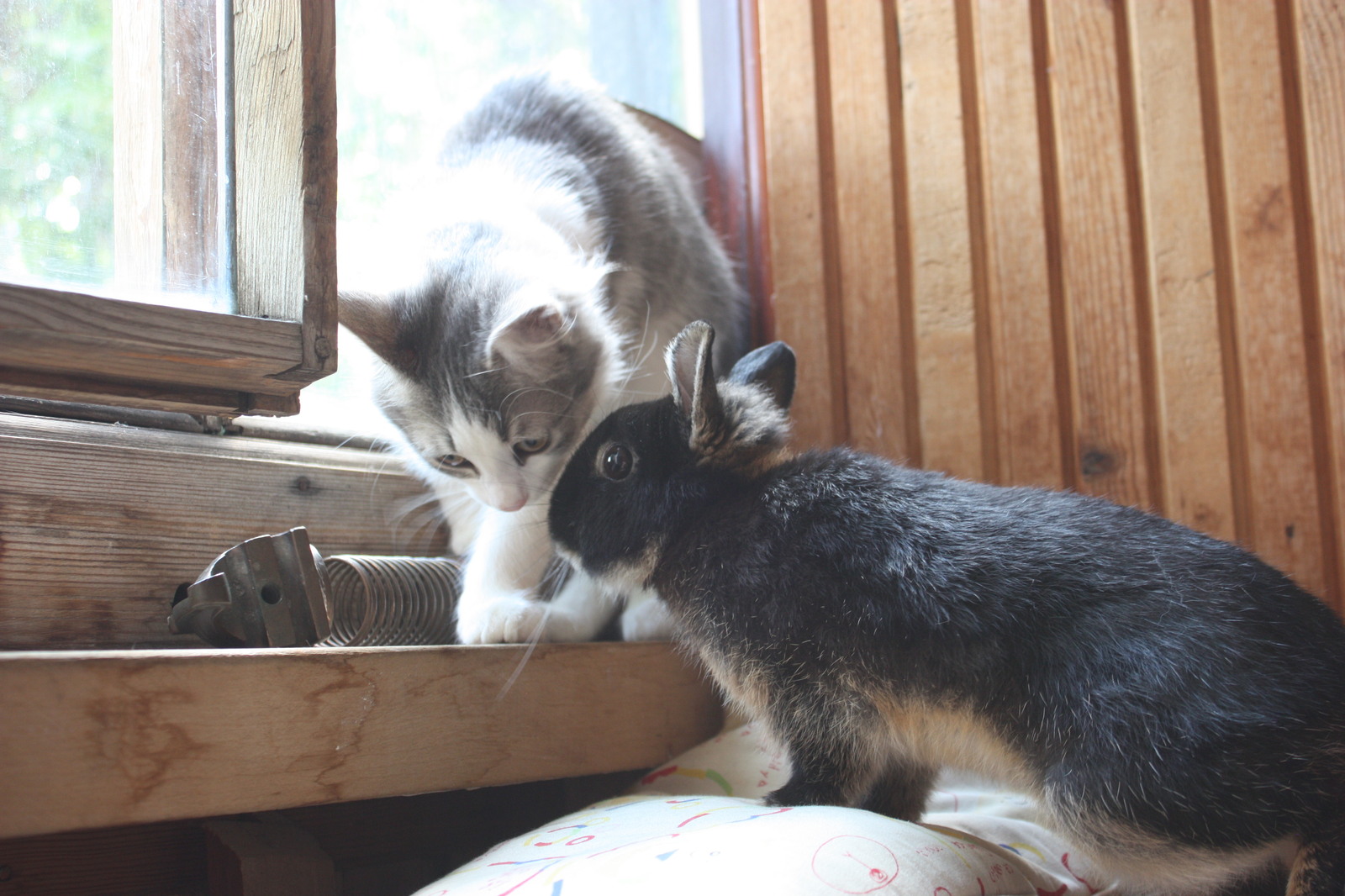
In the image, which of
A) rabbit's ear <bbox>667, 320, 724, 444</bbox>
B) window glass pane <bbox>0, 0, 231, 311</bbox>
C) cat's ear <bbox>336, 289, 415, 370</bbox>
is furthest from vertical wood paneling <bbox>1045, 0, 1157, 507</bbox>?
window glass pane <bbox>0, 0, 231, 311</bbox>

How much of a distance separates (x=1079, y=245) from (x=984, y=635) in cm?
114

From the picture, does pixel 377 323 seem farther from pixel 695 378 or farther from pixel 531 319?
pixel 695 378

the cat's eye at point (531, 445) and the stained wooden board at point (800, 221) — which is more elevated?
the stained wooden board at point (800, 221)

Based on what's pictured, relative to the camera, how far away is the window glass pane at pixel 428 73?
2104mm

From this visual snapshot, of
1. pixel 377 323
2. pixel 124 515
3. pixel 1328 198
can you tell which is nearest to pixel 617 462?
pixel 377 323

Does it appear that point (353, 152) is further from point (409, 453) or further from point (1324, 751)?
point (1324, 751)

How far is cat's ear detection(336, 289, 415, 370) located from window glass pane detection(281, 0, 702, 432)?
0.34ft

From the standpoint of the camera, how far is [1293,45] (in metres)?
1.89

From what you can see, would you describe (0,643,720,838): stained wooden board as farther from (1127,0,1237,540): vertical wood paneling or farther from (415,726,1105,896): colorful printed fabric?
(1127,0,1237,540): vertical wood paneling

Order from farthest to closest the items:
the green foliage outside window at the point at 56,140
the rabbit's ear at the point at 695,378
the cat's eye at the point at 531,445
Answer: the cat's eye at the point at 531,445
the rabbit's ear at the point at 695,378
the green foliage outside window at the point at 56,140

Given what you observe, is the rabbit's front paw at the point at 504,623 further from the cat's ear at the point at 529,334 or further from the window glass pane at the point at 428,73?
the window glass pane at the point at 428,73

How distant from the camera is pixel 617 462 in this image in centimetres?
159

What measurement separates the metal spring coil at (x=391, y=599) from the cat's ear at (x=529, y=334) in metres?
0.45

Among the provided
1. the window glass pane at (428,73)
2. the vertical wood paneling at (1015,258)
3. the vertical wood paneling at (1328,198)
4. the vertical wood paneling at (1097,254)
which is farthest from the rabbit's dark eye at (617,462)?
the vertical wood paneling at (1328,198)
